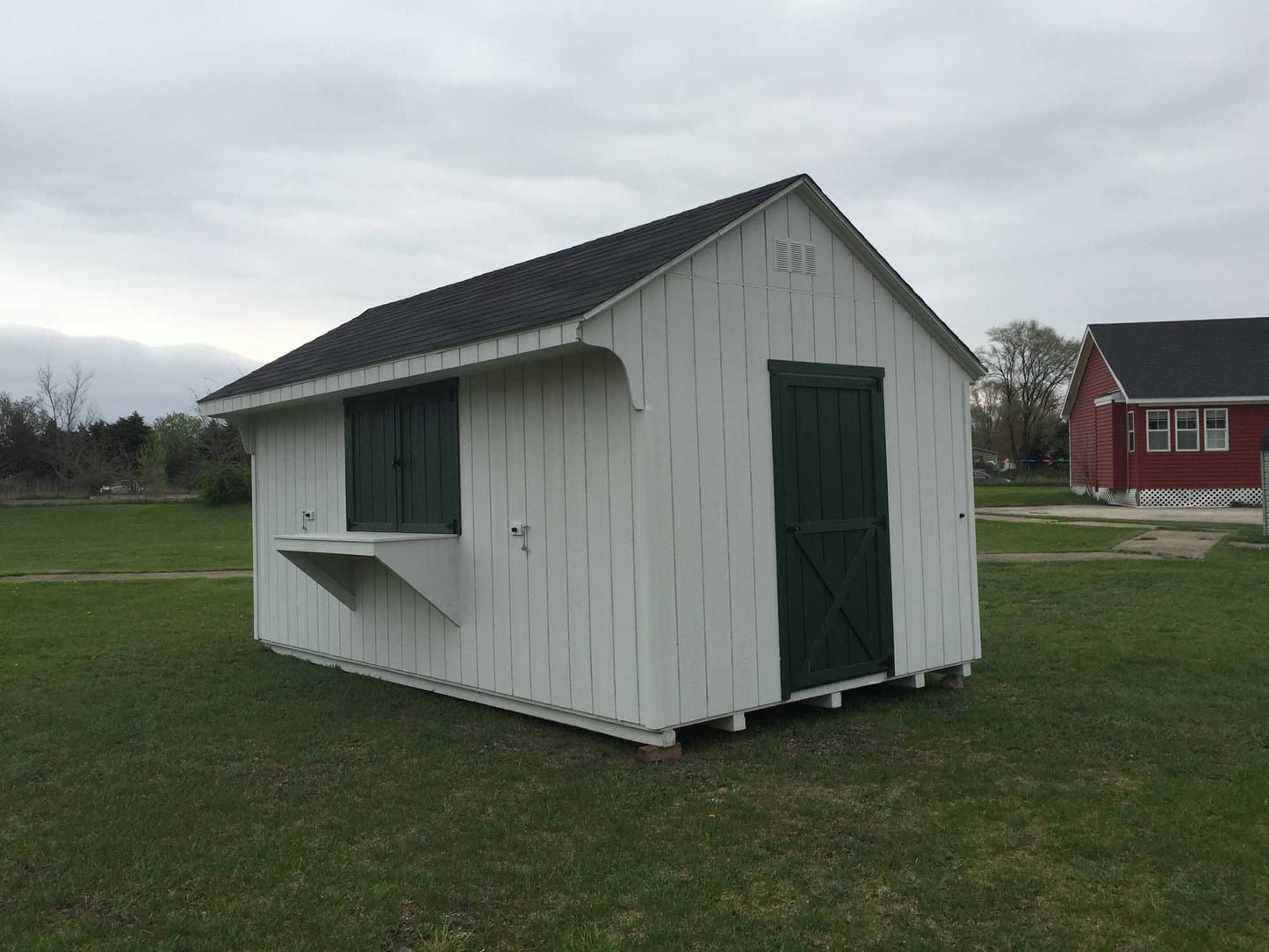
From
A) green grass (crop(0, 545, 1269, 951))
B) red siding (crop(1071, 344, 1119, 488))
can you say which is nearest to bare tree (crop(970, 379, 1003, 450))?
red siding (crop(1071, 344, 1119, 488))

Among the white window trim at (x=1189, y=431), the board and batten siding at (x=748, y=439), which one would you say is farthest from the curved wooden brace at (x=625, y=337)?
the white window trim at (x=1189, y=431)

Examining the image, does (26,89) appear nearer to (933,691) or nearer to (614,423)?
(614,423)

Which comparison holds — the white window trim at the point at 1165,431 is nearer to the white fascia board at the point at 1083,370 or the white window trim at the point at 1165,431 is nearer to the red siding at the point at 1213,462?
the red siding at the point at 1213,462

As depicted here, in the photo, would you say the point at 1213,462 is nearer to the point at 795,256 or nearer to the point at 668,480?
the point at 795,256

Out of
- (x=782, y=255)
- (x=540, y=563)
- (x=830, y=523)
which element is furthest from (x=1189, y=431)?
(x=540, y=563)

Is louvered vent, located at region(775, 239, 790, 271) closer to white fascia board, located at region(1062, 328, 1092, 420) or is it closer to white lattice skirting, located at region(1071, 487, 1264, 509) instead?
white lattice skirting, located at region(1071, 487, 1264, 509)

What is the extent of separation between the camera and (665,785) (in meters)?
5.15

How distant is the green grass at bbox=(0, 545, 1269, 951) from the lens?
359cm

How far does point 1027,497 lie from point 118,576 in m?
26.4

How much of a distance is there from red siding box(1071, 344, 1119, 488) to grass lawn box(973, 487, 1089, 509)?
2.79ft

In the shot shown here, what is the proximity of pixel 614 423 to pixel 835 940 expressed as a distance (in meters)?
3.05

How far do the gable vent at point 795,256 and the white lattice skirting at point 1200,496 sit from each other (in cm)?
2598

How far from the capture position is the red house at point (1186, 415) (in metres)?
28.5

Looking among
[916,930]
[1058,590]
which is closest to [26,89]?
[916,930]
